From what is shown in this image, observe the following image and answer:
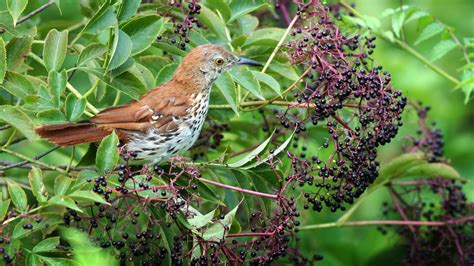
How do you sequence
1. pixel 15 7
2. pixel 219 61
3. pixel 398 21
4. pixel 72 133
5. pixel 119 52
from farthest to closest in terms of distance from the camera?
pixel 398 21, pixel 219 61, pixel 72 133, pixel 119 52, pixel 15 7

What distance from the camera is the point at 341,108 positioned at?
14.4 feet

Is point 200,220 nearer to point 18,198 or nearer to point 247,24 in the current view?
point 18,198

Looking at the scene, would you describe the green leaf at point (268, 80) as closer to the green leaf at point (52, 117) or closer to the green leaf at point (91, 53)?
the green leaf at point (91, 53)

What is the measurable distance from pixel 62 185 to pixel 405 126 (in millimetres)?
3474

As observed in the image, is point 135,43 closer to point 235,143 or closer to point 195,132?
point 195,132

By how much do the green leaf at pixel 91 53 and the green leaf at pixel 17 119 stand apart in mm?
354

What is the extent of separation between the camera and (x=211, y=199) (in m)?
4.48

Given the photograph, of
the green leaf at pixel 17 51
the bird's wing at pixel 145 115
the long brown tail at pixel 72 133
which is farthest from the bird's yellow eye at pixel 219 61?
the green leaf at pixel 17 51

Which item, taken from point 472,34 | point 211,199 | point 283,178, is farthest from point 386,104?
point 472,34

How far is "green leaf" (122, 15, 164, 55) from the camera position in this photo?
446 centimetres

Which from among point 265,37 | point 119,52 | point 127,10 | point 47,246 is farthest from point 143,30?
point 47,246

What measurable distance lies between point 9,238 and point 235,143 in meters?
1.87

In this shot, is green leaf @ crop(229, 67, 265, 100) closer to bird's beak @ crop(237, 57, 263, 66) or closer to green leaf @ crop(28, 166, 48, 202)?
bird's beak @ crop(237, 57, 263, 66)

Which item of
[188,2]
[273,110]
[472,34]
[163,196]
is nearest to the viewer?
[163,196]
